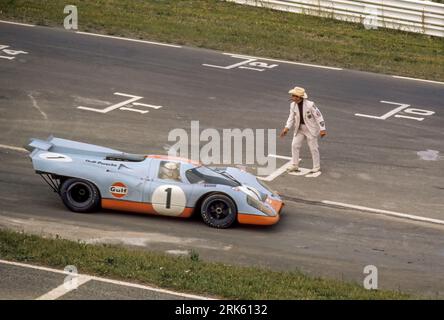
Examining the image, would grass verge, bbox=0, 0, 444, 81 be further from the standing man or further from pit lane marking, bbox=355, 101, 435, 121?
the standing man

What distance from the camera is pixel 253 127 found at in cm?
2322

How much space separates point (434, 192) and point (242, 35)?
1086cm

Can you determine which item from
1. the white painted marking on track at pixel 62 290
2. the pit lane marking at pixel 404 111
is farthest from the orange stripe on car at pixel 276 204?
the pit lane marking at pixel 404 111

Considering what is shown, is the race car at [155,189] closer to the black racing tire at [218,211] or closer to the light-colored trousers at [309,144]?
the black racing tire at [218,211]

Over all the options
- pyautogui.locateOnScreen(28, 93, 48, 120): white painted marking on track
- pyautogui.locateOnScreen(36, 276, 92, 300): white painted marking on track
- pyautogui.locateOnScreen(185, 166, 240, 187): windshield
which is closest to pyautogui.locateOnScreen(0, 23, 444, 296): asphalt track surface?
pyautogui.locateOnScreen(28, 93, 48, 120): white painted marking on track

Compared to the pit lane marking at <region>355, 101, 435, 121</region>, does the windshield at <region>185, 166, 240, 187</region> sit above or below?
below

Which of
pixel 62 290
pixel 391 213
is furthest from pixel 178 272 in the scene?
pixel 391 213

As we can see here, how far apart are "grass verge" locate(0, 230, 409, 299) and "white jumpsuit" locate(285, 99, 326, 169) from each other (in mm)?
5420

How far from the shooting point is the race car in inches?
691

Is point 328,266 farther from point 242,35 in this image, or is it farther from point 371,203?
point 242,35

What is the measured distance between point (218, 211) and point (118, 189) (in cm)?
177

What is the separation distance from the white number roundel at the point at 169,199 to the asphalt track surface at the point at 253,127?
30cm

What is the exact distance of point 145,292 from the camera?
48.3 feet

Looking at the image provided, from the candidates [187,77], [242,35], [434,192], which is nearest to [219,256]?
[434,192]
